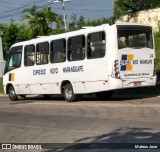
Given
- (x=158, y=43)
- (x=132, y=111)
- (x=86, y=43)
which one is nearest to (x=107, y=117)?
(x=132, y=111)

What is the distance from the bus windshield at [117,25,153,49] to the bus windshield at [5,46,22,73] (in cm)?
661

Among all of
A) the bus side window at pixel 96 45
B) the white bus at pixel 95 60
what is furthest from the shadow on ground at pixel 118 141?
the bus side window at pixel 96 45

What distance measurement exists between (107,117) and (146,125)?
86.0 inches

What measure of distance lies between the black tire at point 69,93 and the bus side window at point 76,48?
1.14 meters

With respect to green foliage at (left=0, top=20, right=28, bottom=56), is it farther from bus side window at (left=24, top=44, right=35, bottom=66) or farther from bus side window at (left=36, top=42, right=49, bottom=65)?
bus side window at (left=36, top=42, right=49, bottom=65)

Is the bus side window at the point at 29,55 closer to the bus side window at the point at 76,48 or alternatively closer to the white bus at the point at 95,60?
the white bus at the point at 95,60

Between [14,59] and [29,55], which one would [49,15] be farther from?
[29,55]

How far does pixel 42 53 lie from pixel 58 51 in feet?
4.00

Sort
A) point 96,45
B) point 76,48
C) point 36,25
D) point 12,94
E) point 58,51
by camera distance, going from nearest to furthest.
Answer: point 96,45
point 76,48
point 58,51
point 12,94
point 36,25

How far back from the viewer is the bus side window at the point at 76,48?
17969mm

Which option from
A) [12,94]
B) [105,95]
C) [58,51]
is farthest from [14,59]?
[105,95]

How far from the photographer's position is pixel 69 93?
747 inches

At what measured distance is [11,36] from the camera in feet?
172

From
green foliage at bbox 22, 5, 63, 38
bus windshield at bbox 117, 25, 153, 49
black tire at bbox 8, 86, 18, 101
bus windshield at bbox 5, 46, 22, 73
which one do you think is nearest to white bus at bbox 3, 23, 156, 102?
bus windshield at bbox 117, 25, 153, 49
